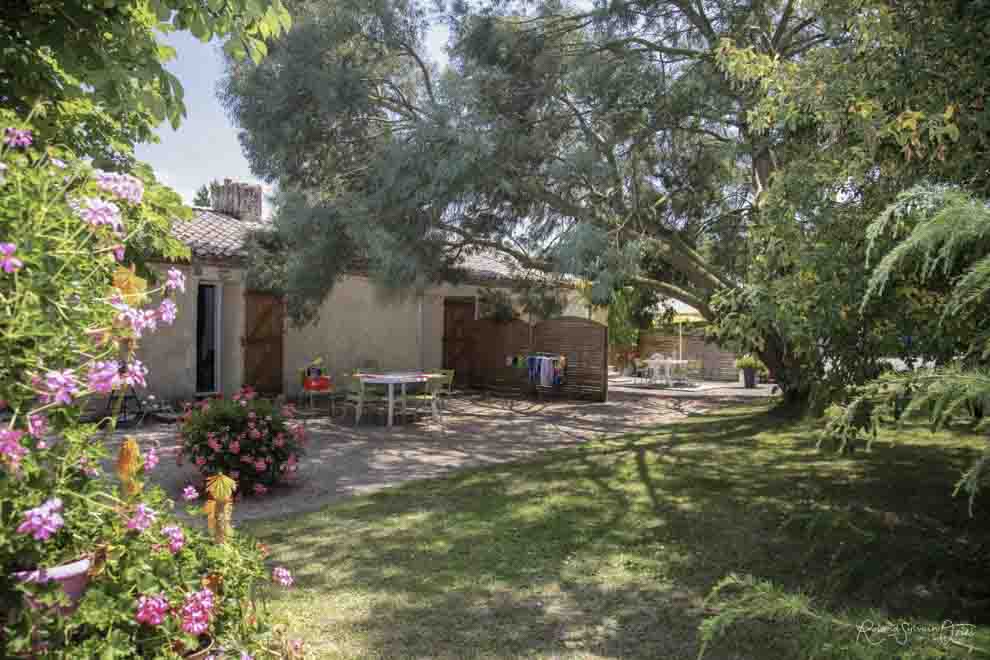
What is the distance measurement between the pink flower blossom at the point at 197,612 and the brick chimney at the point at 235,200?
16.1m

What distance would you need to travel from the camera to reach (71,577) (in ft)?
5.54

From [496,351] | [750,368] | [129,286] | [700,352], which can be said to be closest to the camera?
A: [129,286]

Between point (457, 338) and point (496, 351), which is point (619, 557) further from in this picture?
point (457, 338)

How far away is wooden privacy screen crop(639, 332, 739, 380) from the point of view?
2358 centimetres

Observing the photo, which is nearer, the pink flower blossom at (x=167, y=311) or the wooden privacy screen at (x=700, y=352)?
the pink flower blossom at (x=167, y=311)

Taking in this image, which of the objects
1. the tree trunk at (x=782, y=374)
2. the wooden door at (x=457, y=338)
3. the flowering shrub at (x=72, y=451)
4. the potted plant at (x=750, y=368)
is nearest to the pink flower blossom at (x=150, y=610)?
the flowering shrub at (x=72, y=451)

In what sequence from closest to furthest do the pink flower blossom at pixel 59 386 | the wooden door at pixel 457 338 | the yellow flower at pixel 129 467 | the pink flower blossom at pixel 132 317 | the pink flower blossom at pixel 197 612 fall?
the pink flower blossom at pixel 59 386, the pink flower blossom at pixel 132 317, the pink flower blossom at pixel 197 612, the yellow flower at pixel 129 467, the wooden door at pixel 457 338

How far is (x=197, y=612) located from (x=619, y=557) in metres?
3.57

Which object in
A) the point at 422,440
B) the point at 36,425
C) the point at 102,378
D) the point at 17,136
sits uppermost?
the point at 17,136

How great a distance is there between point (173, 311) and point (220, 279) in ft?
38.8

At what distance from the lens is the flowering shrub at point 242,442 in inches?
256

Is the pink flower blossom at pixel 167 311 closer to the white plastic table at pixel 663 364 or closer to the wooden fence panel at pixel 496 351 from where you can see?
the wooden fence panel at pixel 496 351

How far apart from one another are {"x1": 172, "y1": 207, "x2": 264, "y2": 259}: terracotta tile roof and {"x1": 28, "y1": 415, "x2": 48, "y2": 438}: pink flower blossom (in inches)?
399

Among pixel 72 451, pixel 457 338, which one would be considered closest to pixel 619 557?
pixel 72 451
